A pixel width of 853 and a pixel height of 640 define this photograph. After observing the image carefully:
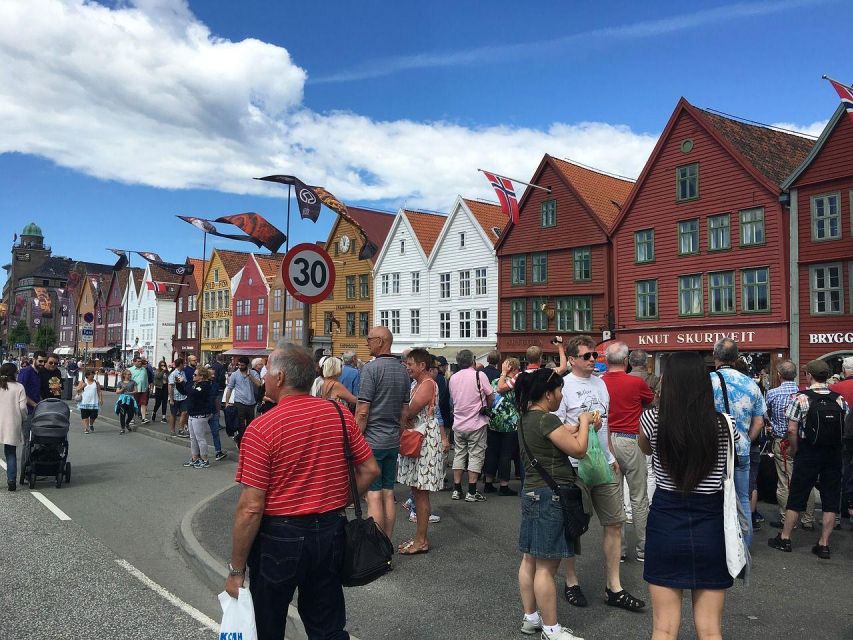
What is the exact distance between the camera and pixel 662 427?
3.62 meters

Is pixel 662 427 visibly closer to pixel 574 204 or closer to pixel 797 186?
pixel 797 186

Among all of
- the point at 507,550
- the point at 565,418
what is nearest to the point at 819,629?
the point at 565,418

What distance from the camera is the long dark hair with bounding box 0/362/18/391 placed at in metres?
9.75

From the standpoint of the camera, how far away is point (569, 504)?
14.8 feet

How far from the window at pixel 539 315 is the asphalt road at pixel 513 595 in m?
28.0

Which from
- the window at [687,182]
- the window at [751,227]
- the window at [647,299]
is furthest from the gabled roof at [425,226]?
the window at [751,227]

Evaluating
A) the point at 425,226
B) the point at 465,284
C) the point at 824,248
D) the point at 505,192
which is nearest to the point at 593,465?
the point at 824,248

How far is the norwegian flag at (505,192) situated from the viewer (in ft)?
106

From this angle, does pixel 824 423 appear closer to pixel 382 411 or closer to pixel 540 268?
pixel 382 411

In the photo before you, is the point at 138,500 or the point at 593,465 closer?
the point at 593,465

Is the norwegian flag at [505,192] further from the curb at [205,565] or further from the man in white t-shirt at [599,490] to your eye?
the man in white t-shirt at [599,490]

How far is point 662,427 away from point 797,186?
26.9m

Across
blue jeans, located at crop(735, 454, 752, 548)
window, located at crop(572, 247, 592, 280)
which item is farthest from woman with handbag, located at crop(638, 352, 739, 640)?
window, located at crop(572, 247, 592, 280)

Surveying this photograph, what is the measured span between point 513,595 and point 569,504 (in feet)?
4.90
